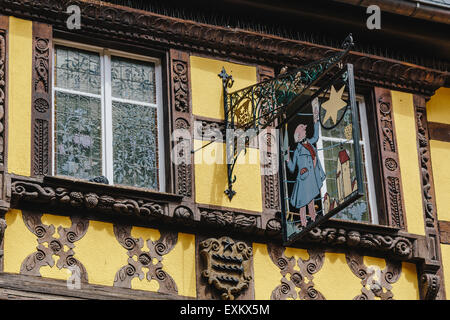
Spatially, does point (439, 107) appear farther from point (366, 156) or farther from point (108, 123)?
point (108, 123)

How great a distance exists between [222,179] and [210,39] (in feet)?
4.64

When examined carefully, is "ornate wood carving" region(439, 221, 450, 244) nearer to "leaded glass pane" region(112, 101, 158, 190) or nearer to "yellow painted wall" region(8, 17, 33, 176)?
"leaded glass pane" region(112, 101, 158, 190)

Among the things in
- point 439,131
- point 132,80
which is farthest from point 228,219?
point 439,131

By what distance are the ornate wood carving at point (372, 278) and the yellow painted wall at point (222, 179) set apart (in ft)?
3.32

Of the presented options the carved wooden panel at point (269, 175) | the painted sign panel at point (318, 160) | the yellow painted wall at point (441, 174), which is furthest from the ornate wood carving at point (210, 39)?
the painted sign panel at point (318, 160)

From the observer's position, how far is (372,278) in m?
13.9

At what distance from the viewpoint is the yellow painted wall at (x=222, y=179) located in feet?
44.3

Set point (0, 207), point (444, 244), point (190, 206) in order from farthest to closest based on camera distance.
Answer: point (444, 244) < point (190, 206) < point (0, 207)

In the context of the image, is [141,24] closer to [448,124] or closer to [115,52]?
[115,52]

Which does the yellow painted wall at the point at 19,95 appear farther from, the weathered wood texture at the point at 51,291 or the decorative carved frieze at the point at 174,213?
the weathered wood texture at the point at 51,291

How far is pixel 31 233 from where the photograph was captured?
12.6 metres

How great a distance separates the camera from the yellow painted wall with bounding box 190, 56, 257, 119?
13.9 m
